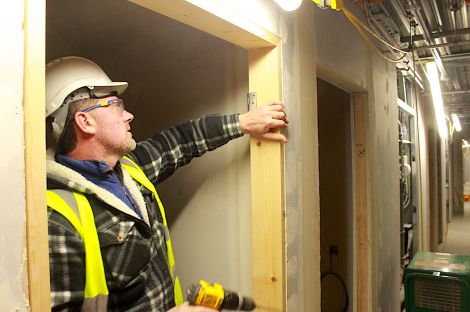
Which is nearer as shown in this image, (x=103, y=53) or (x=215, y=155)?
(x=215, y=155)

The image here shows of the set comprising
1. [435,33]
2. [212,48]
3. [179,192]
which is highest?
[435,33]

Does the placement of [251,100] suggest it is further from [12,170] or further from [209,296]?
[12,170]

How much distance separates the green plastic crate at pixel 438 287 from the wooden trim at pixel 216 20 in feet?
6.42

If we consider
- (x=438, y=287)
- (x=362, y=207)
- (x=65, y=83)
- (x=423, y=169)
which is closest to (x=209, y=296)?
(x=65, y=83)

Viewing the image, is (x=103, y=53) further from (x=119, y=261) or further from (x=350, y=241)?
(x=350, y=241)

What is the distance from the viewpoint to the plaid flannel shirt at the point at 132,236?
1054mm

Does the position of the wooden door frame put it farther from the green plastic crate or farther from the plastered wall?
the green plastic crate

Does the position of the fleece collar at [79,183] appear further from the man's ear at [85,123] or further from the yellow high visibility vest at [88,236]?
the man's ear at [85,123]

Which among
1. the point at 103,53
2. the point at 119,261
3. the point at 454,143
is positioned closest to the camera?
the point at 119,261

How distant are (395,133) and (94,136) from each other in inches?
116

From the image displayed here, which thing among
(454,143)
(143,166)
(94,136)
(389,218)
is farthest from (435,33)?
(454,143)

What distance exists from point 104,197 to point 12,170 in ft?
1.63

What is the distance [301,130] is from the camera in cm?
183

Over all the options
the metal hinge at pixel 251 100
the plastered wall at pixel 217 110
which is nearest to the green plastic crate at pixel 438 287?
the plastered wall at pixel 217 110
